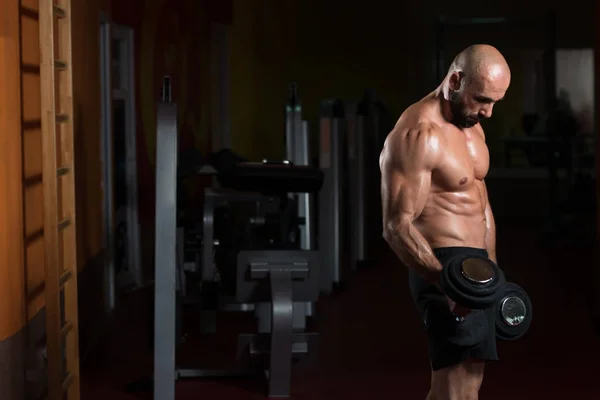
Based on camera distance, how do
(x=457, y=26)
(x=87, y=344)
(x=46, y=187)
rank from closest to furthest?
(x=46, y=187) → (x=87, y=344) → (x=457, y=26)

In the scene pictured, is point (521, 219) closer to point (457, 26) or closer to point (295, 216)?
point (457, 26)

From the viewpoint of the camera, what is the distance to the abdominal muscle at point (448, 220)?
3.04 meters

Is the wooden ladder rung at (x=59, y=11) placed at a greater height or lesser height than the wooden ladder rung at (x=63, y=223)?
greater

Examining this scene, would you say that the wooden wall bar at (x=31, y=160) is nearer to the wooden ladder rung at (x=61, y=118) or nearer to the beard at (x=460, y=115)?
the wooden ladder rung at (x=61, y=118)

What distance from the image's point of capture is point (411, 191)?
9.59 ft

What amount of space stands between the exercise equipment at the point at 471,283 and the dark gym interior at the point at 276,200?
24 cm

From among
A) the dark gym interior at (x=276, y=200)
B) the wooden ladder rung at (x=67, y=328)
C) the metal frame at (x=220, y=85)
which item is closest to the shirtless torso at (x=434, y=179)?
the dark gym interior at (x=276, y=200)

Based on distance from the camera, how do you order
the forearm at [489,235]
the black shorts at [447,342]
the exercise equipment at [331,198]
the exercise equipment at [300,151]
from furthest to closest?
the exercise equipment at [331,198], the exercise equipment at [300,151], the forearm at [489,235], the black shorts at [447,342]

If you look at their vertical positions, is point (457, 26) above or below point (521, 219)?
above

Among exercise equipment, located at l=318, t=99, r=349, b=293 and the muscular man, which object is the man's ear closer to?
the muscular man

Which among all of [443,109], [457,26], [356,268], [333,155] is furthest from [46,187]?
[457,26]

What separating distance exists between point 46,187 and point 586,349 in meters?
3.44

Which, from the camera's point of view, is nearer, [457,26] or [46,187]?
[46,187]

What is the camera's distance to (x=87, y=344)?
5.62m
